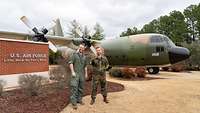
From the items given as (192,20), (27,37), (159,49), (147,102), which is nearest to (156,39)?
(159,49)

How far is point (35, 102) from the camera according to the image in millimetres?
10906

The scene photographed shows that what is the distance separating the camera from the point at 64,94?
40.6ft

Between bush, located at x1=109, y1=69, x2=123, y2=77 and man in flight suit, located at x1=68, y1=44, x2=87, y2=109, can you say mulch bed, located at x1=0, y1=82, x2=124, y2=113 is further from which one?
bush, located at x1=109, y1=69, x2=123, y2=77

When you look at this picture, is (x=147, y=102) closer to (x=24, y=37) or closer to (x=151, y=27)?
(x=24, y=37)

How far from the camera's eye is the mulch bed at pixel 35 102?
998cm

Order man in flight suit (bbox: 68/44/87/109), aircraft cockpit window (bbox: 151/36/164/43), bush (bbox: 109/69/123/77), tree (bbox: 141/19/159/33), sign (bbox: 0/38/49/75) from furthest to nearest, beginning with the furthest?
tree (bbox: 141/19/159/33)
aircraft cockpit window (bbox: 151/36/164/43)
bush (bbox: 109/69/123/77)
sign (bbox: 0/38/49/75)
man in flight suit (bbox: 68/44/87/109)

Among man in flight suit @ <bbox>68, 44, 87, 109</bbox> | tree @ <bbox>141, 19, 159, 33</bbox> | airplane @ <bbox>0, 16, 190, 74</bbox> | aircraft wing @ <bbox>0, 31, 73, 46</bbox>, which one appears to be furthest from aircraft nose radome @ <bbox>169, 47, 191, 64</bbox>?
tree @ <bbox>141, 19, 159, 33</bbox>

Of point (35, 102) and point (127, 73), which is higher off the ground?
point (127, 73)

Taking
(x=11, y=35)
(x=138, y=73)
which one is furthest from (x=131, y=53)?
(x=11, y=35)

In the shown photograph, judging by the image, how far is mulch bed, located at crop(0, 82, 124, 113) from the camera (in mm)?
9977

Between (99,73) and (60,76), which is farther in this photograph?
(60,76)

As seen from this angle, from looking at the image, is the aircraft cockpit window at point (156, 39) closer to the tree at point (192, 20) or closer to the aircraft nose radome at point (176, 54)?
the aircraft nose radome at point (176, 54)

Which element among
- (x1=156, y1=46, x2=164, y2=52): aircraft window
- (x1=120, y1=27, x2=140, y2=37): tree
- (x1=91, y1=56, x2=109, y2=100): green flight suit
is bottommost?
(x1=91, y1=56, x2=109, y2=100): green flight suit

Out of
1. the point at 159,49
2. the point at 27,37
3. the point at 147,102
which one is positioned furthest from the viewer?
the point at 159,49
